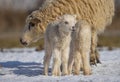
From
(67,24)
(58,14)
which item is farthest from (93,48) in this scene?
(67,24)

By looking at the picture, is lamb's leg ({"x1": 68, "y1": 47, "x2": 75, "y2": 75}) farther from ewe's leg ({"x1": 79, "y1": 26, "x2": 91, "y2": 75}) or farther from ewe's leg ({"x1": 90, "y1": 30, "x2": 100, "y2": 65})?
ewe's leg ({"x1": 90, "y1": 30, "x2": 100, "y2": 65})

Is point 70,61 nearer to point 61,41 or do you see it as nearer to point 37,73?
point 61,41

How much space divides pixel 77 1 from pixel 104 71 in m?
2.42

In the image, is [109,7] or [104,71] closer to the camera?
[104,71]

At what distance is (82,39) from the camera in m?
12.9

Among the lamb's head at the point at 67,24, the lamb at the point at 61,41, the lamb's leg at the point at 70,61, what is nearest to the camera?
the lamb's head at the point at 67,24

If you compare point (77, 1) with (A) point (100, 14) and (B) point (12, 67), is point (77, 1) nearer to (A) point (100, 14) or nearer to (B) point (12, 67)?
(A) point (100, 14)

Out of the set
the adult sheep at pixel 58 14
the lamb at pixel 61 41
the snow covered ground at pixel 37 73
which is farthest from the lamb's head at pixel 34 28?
the lamb at pixel 61 41

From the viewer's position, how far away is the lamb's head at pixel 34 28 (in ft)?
49.9

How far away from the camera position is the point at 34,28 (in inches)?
601

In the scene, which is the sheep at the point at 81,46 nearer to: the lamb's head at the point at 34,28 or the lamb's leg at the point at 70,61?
the lamb's leg at the point at 70,61

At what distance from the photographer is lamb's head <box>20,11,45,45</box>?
1520 cm

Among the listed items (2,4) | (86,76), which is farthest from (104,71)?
(2,4)

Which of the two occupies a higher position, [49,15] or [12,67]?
[49,15]
